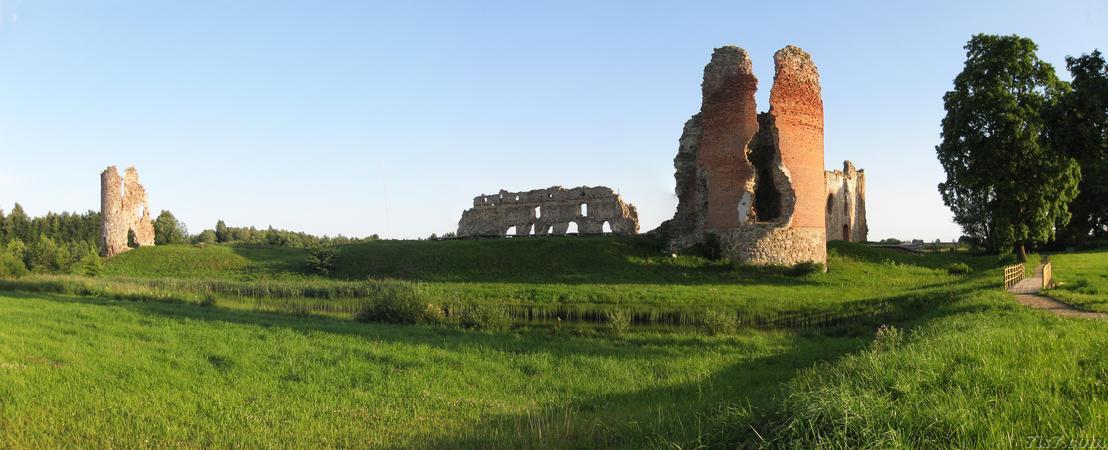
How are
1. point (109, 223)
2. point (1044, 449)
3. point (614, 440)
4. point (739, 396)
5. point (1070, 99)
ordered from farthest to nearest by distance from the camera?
point (109, 223), point (1070, 99), point (739, 396), point (614, 440), point (1044, 449)

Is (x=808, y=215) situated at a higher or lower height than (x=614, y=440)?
higher

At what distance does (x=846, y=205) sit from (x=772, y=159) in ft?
74.1

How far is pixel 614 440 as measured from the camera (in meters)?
6.32

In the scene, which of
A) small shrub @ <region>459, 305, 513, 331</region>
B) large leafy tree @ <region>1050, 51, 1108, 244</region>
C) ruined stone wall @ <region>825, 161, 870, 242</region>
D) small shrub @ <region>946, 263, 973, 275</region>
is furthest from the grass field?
ruined stone wall @ <region>825, 161, 870, 242</region>

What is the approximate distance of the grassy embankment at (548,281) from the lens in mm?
17234

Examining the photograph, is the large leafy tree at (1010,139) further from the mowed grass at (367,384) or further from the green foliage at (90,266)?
the green foliage at (90,266)

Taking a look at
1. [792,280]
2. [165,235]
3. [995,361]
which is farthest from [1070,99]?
[165,235]

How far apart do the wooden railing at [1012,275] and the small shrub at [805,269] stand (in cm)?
609

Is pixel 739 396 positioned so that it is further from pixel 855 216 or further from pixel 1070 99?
pixel 855 216

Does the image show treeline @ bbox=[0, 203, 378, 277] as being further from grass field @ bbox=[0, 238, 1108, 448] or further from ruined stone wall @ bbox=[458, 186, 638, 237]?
grass field @ bbox=[0, 238, 1108, 448]

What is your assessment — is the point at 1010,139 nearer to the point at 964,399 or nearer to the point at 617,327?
the point at 617,327

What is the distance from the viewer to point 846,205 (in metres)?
Result: 45.9

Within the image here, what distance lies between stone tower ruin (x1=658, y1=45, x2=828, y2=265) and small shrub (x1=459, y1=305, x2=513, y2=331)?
486 inches

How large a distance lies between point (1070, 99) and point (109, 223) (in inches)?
1735
